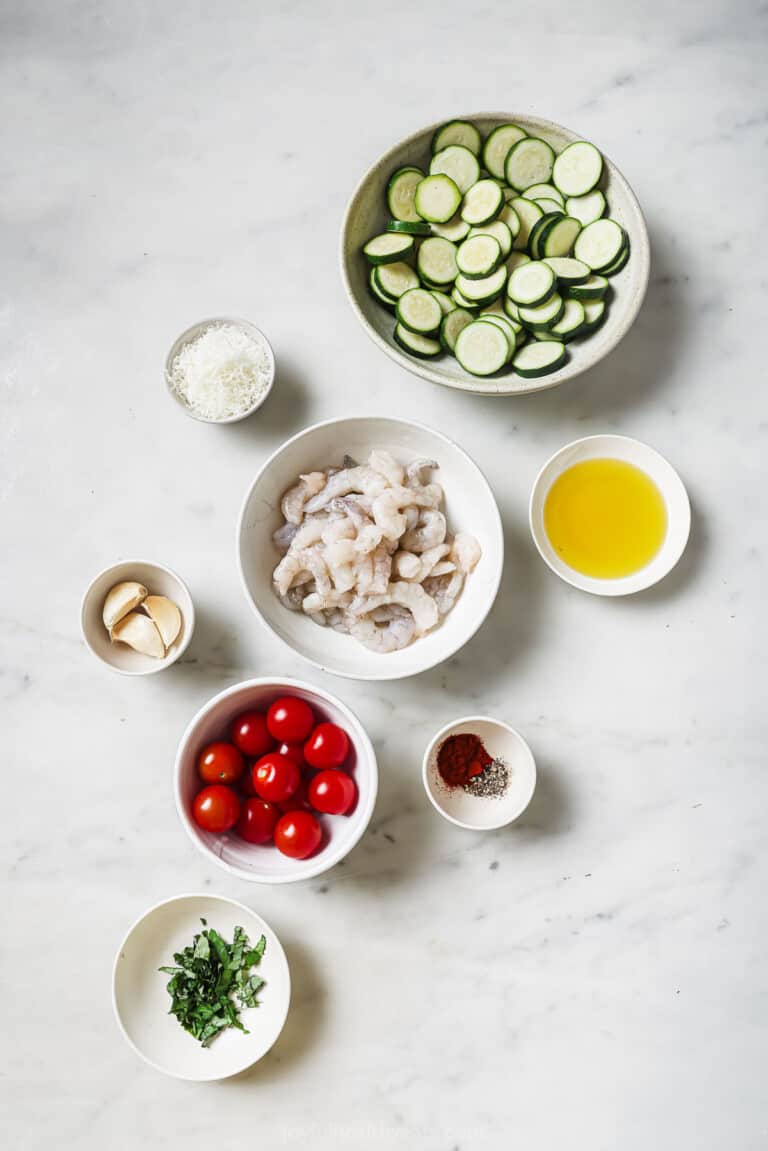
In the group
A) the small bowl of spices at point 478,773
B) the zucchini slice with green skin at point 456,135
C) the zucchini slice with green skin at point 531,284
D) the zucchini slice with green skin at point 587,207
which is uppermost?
the zucchini slice with green skin at point 456,135

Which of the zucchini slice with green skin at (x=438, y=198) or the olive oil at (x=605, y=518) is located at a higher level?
the zucchini slice with green skin at (x=438, y=198)

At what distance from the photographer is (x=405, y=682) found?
268 centimetres

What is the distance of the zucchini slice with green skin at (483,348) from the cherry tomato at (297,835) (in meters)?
1.35

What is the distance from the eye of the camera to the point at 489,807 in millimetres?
2547

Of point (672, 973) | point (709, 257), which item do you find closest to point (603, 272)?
point (709, 257)

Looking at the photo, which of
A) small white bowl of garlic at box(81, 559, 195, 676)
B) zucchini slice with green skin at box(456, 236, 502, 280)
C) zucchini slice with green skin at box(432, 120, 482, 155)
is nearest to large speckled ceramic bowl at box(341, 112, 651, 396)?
zucchini slice with green skin at box(432, 120, 482, 155)

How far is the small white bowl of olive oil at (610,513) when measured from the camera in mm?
2619

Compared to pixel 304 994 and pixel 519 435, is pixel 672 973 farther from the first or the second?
pixel 519 435

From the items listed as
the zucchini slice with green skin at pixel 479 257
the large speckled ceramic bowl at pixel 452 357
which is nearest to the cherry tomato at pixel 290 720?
the large speckled ceramic bowl at pixel 452 357

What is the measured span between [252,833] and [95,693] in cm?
67

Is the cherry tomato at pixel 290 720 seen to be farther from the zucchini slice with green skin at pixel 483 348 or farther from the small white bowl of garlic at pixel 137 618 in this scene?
the zucchini slice with green skin at pixel 483 348

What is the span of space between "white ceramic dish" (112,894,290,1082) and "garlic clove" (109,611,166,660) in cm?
71

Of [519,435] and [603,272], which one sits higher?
[603,272]

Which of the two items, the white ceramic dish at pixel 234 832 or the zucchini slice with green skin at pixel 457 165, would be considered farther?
the zucchini slice with green skin at pixel 457 165
